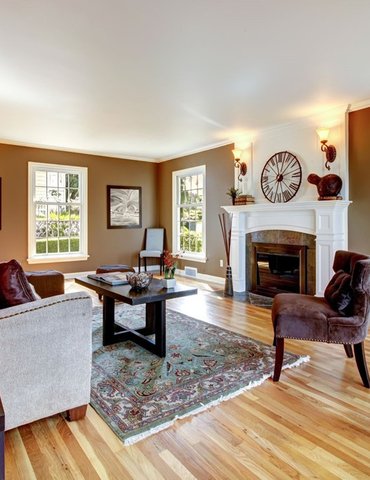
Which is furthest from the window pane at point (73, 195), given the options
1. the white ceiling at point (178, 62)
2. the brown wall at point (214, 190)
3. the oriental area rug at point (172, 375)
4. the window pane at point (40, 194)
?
the oriental area rug at point (172, 375)

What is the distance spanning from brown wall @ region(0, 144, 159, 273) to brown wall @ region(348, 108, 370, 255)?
448 cm

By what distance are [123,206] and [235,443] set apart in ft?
19.5

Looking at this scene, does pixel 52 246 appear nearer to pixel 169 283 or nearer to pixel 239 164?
pixel 239 164

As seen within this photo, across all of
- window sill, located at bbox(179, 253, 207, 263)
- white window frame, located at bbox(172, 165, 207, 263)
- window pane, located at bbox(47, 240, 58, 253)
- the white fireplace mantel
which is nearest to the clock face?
the white fireplace mantel

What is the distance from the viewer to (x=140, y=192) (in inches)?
295

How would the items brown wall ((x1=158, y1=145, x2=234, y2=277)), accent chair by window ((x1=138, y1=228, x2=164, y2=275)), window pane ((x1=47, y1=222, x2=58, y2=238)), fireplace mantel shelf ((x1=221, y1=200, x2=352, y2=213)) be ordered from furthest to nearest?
accent chair by window ((x1=138, y1=228, x2=164, y2=275)) → window pane ((x1=47, y1=222, x2=58, y2=238)) → brown wall ((x1=158, y1=145, x2=234, y2=277)) → fireplace mantel shelf ((x1=221, y1=200, x2=352, y2=213))

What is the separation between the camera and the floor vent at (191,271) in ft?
21.8

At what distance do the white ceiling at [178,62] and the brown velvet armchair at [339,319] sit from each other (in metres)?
1.76

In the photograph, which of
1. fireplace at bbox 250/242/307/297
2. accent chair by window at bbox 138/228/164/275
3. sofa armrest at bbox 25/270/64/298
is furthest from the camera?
accent chair by window at bbox 138/228/164/275

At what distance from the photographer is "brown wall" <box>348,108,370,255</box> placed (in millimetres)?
4023

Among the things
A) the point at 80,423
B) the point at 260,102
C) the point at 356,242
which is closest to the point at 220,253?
the point at 356,242

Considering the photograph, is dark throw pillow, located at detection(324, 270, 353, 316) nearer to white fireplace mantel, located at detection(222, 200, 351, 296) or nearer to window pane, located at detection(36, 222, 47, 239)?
white fireplace mantel, located at detection(222, 200, 351, 296)

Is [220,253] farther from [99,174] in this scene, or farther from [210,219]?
[99,174]

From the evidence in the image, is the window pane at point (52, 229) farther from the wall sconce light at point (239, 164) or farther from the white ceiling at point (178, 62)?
the wall sconce light at point (239, 164)
